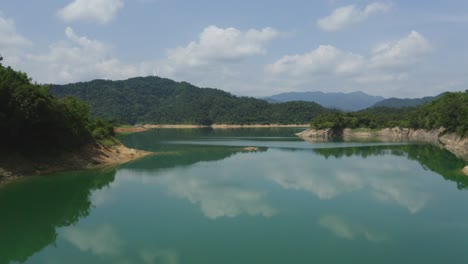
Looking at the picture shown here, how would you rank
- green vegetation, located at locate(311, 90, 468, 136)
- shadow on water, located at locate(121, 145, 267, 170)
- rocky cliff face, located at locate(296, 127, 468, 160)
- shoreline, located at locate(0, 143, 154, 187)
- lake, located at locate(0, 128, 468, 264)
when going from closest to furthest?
lake, located at locate(0, 128, 468, 264) → shoreline, located at locate(0, 143, 154, 187) → shadow on water, located at locate(121, 145, 267, 170) → green vegetation, located at locate(311, 90, 468, 136) → rocky cliff face, located at locate(296, 127, 468, 160)

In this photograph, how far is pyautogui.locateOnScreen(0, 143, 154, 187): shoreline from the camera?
30812 mm

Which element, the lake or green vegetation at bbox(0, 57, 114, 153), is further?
green vegetation at bbox(0, 57, 114, 153)

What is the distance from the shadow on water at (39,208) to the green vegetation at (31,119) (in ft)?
14.6

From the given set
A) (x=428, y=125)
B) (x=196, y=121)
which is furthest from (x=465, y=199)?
(x=196, y=121)

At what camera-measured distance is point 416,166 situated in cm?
4281

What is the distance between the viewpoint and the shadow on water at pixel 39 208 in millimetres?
16375

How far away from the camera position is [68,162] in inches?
1494

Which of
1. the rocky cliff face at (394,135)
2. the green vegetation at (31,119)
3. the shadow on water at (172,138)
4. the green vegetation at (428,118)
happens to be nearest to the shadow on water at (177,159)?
the green vegetation at (31,119)

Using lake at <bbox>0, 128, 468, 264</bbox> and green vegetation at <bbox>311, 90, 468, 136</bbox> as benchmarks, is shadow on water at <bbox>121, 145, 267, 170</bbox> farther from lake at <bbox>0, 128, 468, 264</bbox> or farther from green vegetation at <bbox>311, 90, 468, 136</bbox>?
green vegetation at <bbox>311, 90, 468, 136</bbox>

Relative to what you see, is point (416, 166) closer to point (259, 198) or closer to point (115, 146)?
point (259, 198)

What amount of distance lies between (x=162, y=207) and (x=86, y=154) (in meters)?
22.1

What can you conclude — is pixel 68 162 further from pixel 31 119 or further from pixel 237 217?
pixel 237 217

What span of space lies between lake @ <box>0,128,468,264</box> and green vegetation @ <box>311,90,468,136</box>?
3868 cm

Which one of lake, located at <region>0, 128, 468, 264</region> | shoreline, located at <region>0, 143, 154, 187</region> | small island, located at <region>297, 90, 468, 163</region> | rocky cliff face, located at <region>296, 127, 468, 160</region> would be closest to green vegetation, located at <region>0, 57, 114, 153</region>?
shoreline, located at <region>0, 143, 154, 187</region>
